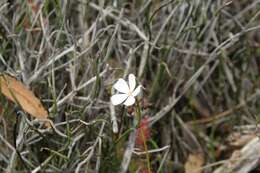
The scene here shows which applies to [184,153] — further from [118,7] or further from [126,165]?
[118,7]

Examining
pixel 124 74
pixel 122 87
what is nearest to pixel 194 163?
pixel 124 74

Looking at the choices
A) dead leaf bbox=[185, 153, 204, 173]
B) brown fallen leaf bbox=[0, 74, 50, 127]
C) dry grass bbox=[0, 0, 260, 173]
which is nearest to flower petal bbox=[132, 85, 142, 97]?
dry grass bbox=[0, 0, 260, 173]

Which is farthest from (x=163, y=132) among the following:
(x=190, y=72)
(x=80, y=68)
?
(x=80, y=68)

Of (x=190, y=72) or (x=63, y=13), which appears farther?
(x=190, y=72)

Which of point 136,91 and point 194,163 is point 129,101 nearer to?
point 136,91

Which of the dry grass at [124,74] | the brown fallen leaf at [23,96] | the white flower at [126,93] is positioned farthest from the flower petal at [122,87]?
the brown fallen leaf at [23,96]

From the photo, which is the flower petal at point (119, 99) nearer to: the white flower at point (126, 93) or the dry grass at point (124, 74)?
the white flower at point (126, 93)
